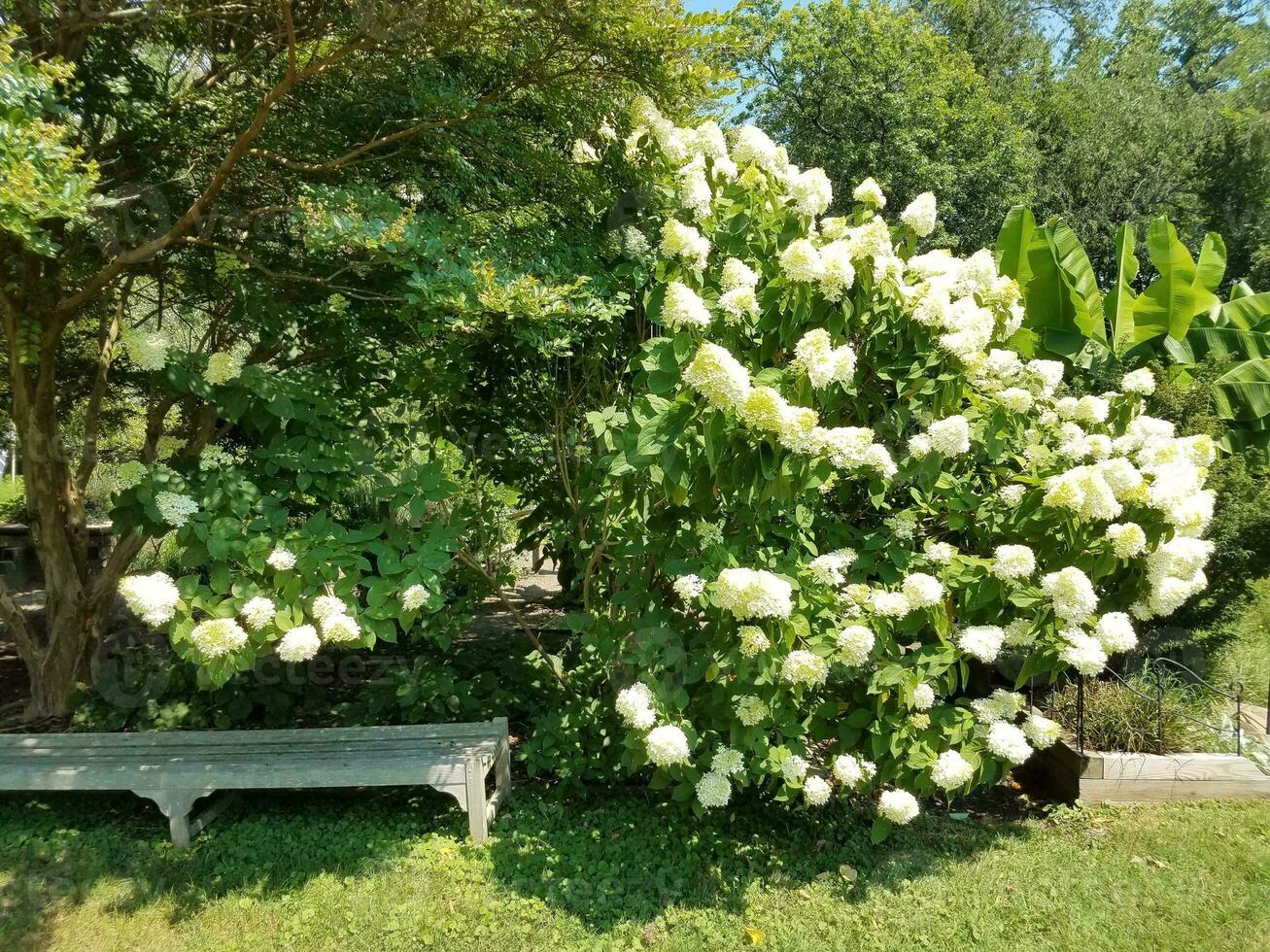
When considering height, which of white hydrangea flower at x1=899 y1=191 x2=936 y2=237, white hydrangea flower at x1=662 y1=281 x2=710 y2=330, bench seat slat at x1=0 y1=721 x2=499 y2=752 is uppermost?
white hydrangea flower at x1=899 y1=191 x2=936 y2=237

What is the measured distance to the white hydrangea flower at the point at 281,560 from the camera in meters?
3.12

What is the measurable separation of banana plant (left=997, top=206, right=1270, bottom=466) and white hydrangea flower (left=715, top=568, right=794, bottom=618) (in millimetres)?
3381

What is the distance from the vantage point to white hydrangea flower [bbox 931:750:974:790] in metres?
3.16

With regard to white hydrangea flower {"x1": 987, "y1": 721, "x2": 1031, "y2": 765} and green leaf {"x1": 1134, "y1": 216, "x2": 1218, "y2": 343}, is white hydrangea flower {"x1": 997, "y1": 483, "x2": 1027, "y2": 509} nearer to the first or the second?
white hydrangea flower {"x1": 987, "y1": 721, "x2": 1031, "y2": 765}

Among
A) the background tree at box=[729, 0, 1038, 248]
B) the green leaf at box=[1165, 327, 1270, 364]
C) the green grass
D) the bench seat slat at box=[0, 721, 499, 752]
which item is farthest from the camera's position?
the background tree at box=[729, 0, 1038, 248]

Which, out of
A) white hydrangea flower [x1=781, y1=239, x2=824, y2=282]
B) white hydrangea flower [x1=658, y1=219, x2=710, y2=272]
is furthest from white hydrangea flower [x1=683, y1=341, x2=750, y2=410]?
white hydrangea flower [x1=658, y1=219, x2=710, y2=272]

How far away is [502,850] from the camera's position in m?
3.66

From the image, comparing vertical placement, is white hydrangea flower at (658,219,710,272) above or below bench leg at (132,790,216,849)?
above

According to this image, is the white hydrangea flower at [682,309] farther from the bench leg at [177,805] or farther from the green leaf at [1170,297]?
the green leaf at [1170,297]

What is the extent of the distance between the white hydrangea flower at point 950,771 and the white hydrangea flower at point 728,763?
0.78 m

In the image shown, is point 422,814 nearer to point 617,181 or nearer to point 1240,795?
point 617,181

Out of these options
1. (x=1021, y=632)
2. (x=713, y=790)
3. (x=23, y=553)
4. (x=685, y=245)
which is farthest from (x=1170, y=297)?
(x=23, y=553)

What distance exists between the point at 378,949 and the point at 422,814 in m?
1.02

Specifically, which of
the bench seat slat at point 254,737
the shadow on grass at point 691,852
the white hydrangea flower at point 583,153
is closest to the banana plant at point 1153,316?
the white hydrangea flower at point 583,153
